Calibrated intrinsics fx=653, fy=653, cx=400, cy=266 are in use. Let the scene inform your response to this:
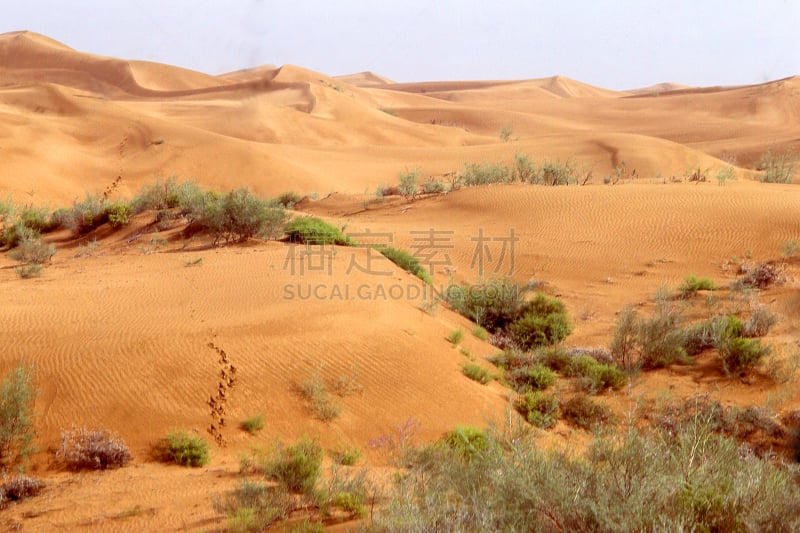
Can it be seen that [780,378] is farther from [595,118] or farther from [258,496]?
[595,118]

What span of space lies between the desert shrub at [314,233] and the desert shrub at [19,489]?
7.87 m

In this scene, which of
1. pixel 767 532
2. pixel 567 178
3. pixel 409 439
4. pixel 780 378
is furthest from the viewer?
pixel 567 178

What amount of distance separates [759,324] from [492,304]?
366 centimetres

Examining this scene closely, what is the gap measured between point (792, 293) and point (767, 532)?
8.66 m

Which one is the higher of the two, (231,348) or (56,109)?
(56,109)

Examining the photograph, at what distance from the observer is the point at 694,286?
35.7 ft

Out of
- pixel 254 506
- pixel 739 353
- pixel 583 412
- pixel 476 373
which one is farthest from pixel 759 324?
pixel 254 506

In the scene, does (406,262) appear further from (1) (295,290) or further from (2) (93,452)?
(2) (93,452)

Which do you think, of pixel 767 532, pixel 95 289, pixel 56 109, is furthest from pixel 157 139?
pixel 767 532

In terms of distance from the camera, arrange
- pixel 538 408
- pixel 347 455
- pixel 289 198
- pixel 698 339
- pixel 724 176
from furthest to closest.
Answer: pixel 289 198 → pixel 724 176 → pixel 698 339 → pixel 538 408 → pixel 347 455

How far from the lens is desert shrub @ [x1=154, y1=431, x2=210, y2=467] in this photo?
5484mm

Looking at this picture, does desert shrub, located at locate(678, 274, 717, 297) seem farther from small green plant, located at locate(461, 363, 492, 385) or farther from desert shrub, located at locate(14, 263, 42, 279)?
desert shrub, located at locate(14, 263, 42, 279)

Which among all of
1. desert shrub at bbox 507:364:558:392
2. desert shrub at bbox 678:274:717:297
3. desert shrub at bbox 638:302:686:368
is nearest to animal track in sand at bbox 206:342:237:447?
desert shrub at bbox 507:364:558:392

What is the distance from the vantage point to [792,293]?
34.0ft
